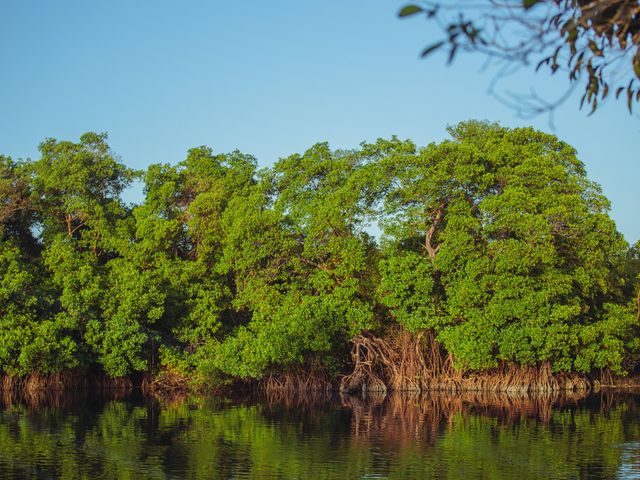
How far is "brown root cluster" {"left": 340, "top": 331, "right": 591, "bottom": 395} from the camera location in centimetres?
2778

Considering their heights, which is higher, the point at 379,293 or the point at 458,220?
the point at 458,220

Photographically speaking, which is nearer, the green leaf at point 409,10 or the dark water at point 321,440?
the green leaf at point 409,10

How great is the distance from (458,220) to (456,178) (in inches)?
56.1

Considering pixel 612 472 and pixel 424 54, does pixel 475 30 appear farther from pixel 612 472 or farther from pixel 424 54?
pixel 612 472

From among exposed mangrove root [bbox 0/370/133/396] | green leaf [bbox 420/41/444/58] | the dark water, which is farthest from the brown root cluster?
green leaf [bbox 420/41/444/58]

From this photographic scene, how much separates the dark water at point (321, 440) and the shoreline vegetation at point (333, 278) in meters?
3.37

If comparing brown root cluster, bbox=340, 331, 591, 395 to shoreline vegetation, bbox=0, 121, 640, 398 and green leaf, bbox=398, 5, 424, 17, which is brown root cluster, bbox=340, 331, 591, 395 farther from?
green leaf, bbox=398, 5, 424, 17

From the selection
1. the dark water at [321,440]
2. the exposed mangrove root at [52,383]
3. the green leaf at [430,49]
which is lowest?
the dark water at [321,440]

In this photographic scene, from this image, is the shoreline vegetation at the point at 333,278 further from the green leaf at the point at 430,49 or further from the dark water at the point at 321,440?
the green leaf at the point at 430,49

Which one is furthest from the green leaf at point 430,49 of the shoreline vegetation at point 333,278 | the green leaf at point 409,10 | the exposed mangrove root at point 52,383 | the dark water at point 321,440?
the exposed mangrove root at point 52,383

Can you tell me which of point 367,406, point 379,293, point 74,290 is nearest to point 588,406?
point 367,406

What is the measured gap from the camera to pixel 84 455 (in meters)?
14.4

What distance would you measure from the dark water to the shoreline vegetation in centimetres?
337

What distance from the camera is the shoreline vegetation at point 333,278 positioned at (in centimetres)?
2705
